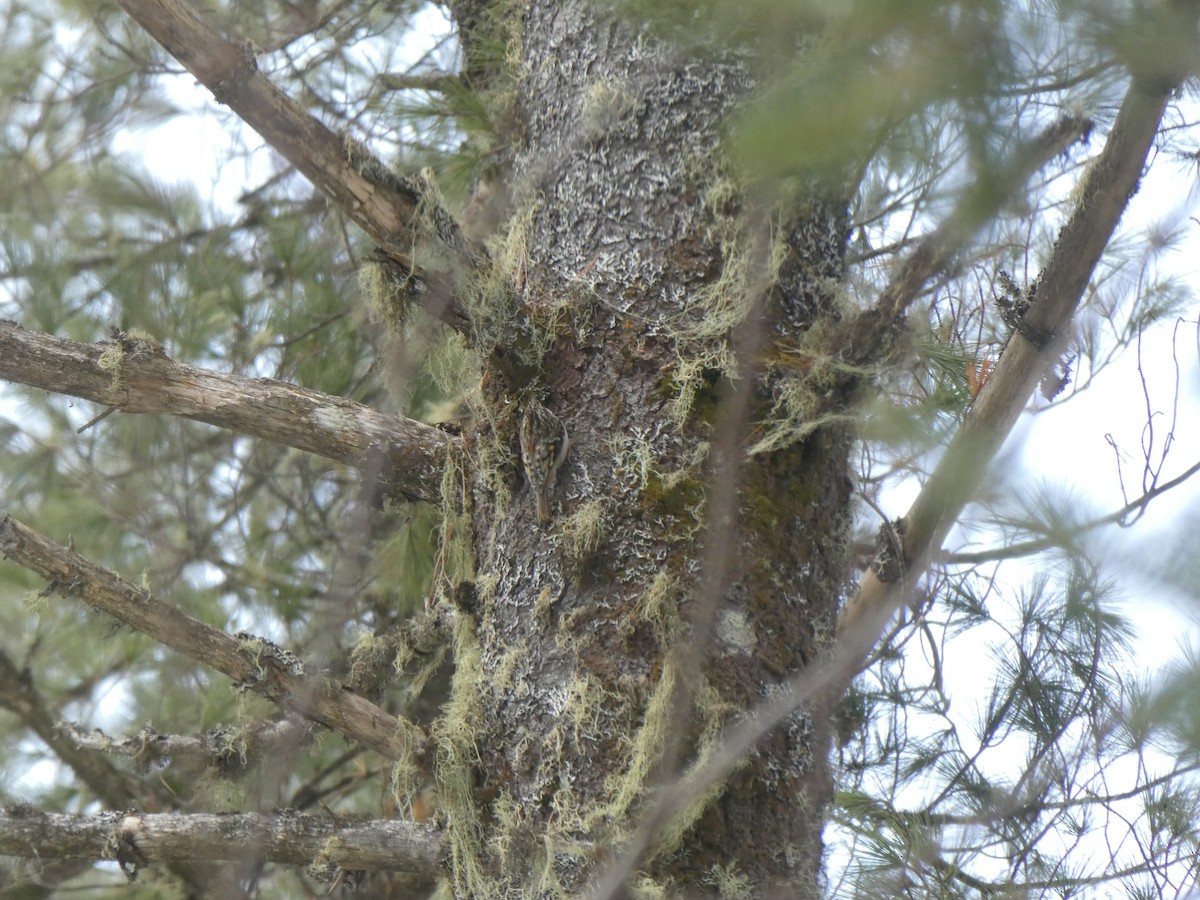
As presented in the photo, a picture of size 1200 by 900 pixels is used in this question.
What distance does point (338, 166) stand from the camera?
1310mm

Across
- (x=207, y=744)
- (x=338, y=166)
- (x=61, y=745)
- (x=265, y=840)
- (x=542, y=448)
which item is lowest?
(x=265, y=840)

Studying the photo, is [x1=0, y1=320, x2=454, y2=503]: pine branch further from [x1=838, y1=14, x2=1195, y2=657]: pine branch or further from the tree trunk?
[x1=838, y1=14, x2=1195, y2=657]: pine branch

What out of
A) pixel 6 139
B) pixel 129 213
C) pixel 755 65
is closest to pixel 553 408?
pixel 755 65

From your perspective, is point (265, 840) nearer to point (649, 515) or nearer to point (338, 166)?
point (649, 515)

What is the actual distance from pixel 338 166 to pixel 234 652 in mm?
603

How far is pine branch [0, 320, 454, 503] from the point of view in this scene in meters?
1.33

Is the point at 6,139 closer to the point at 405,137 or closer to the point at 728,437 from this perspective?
the point at 405,137

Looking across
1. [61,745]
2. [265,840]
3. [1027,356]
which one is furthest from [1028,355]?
[61,745]

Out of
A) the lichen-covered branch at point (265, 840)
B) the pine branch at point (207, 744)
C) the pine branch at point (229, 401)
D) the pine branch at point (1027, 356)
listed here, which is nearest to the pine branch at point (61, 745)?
the pine branch at point (207, 744)

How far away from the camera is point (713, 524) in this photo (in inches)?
51.2

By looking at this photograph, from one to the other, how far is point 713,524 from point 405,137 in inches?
46.0

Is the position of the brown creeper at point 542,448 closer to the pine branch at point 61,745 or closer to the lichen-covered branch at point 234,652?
the lichen-covered branch at point 234,652

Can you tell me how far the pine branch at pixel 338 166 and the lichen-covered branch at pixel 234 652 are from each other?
474 mm

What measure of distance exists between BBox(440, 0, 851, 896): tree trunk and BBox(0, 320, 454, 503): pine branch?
0.38 ft
